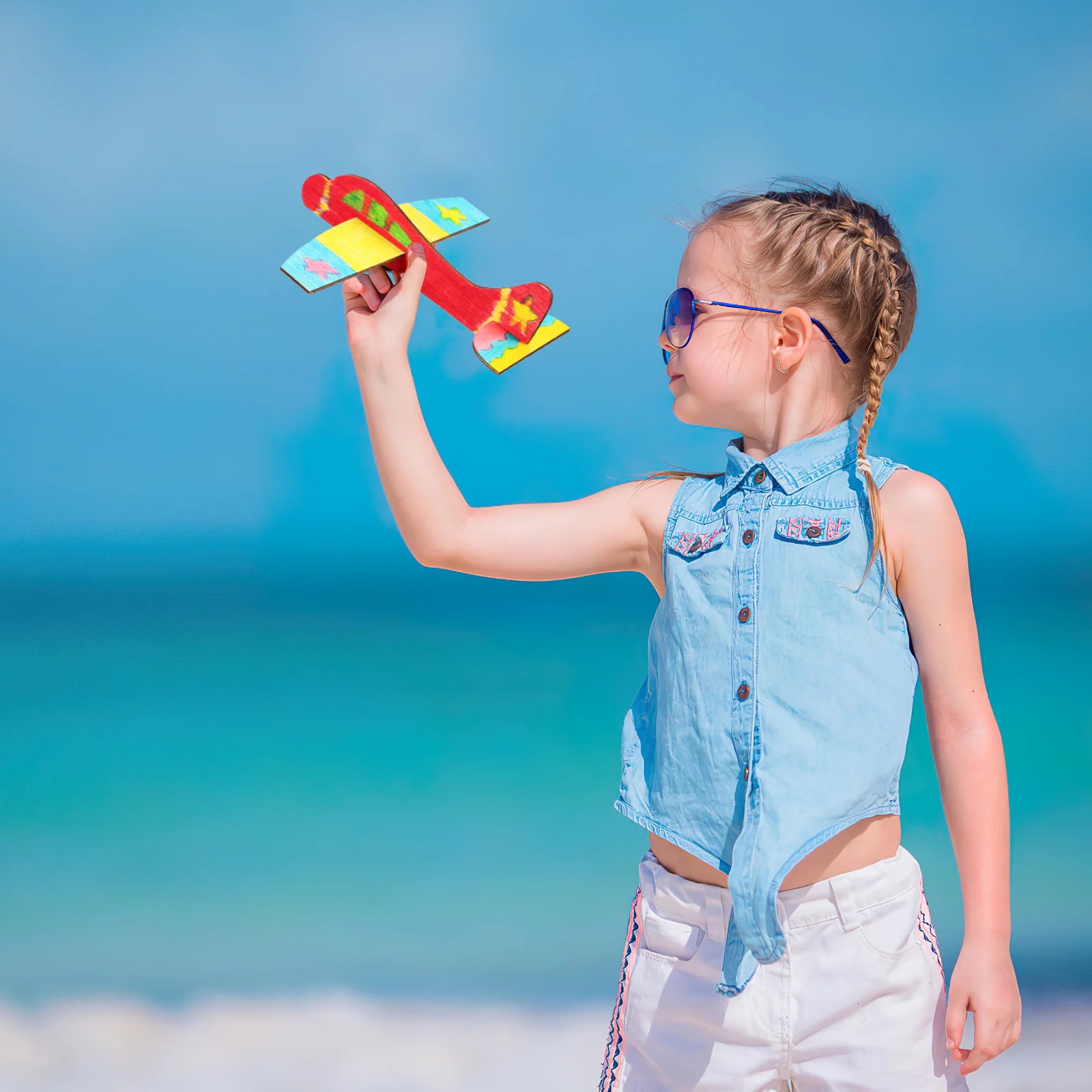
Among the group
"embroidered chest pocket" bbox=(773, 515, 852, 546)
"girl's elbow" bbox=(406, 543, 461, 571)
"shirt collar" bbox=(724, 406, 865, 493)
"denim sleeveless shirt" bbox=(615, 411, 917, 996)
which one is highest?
"shirt collar" bbox=(724, 406, 865, 493)

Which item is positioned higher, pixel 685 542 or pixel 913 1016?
pixel 685 542

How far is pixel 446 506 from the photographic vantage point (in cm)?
87

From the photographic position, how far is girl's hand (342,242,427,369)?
84 centimetres

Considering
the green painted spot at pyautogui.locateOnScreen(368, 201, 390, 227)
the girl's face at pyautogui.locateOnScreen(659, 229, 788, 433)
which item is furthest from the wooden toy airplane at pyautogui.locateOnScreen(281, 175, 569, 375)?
the girl's face at pyautogui.locateOnScreen(659, 229, 788, 433)

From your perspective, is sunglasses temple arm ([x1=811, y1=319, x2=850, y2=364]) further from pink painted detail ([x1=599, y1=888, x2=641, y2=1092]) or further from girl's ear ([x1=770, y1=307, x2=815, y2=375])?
pink painted detail ([x1=599, y1=888, x2=641, y2=1092])

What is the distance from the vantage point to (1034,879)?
2.18 metres

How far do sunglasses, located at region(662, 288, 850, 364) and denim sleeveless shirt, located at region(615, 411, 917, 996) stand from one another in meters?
0.09

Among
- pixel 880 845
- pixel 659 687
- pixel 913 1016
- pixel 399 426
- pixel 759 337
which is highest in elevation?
pixel 759 337

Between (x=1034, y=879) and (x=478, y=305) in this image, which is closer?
(x=478, y=305)

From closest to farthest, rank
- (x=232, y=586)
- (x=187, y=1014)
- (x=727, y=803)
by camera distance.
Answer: (x=727, y=803)
(x=187, y=1014)
(x=232, y=586)

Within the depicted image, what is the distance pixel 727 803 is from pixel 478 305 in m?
0.43

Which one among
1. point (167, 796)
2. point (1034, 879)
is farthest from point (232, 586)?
point (1034, 879)

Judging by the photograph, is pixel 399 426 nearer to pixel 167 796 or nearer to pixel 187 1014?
pixel 187 1014

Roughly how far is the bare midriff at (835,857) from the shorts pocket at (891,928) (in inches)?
1.3
